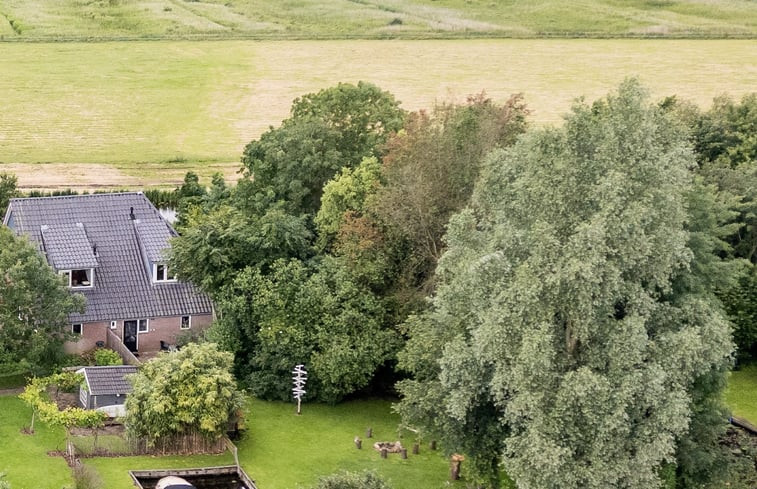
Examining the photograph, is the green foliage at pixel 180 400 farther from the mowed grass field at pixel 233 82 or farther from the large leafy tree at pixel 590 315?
the mowed grass field at pixel 233 82

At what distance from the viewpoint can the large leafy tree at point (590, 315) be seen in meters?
42.0

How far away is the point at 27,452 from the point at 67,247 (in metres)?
14.6

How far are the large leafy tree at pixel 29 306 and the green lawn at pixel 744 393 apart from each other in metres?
31.8

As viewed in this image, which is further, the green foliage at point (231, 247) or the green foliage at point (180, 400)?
the green foliage at point (231, 247)

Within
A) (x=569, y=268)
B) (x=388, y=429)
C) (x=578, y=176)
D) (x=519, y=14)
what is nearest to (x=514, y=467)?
(x=569, y=268)

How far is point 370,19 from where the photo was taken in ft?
413

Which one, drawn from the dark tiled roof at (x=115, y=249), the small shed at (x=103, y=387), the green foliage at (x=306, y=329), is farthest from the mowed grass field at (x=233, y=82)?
the small shed at (x=103, y=387)

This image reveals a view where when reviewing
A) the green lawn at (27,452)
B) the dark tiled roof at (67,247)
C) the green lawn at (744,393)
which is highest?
the dark tiled roof at (67,247)

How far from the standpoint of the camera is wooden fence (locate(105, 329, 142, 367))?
197ft

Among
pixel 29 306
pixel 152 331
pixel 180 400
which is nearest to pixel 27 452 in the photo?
pixel 180 400

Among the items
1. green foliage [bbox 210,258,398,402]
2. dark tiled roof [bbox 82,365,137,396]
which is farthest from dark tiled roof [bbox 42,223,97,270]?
green foliage [bbox 210,258,398,402]

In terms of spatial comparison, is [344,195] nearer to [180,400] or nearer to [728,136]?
[180,400]

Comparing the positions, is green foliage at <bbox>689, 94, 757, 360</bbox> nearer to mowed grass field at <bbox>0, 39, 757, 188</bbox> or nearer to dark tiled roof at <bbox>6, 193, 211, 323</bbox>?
dark tiled roof at <bbox>6, 193, 211, 323</bbox>

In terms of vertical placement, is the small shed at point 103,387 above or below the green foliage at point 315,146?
below
